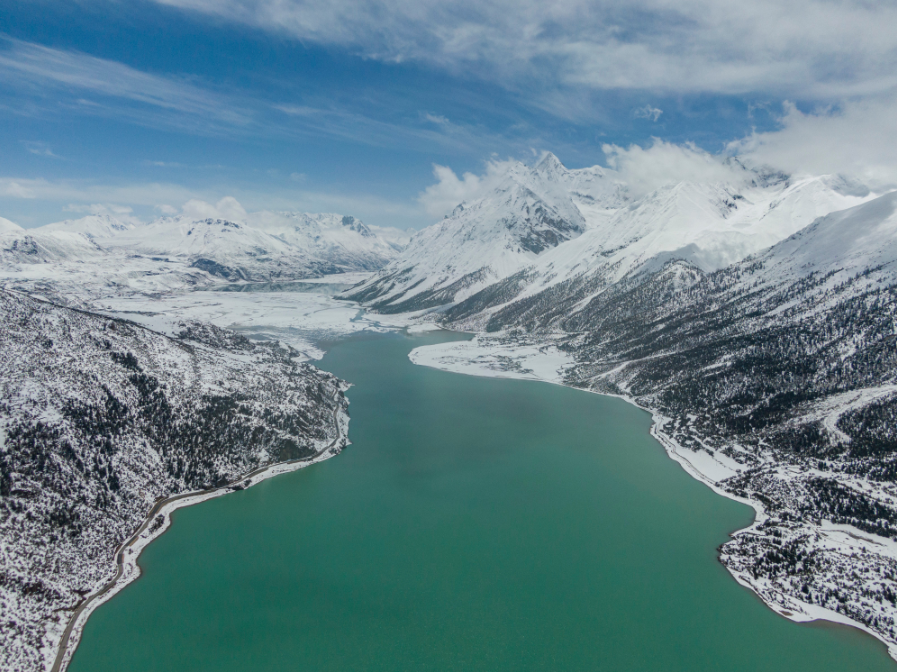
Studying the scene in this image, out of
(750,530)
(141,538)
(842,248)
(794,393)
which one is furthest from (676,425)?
(842,248)

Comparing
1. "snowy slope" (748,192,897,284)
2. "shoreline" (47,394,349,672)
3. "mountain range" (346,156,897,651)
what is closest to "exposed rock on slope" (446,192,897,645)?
"mountain range" (346,156,897,651)

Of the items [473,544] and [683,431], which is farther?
[683,431]

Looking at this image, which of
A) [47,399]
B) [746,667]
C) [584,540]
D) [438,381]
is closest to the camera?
[746,667]

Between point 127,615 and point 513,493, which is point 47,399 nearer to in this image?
point 127,615

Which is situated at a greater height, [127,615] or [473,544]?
[473,544]

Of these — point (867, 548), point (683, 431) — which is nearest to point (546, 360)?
point (683, 431)

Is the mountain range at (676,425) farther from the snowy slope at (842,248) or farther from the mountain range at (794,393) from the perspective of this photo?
the snowy slope at (842,248)

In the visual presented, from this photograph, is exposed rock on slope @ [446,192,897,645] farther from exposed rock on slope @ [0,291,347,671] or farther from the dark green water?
exposed rock on slope @ [0,291,347,671]

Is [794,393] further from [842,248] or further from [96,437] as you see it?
[96,437]
